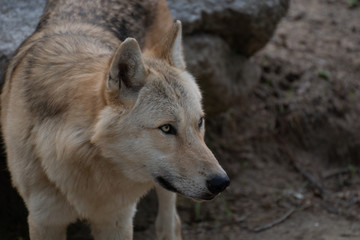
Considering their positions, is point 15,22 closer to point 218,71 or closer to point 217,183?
point 218,71

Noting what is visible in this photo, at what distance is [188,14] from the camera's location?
5996 millimetres

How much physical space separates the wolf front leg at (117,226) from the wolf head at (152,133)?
728 millimetres

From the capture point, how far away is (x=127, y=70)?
11.2 feet

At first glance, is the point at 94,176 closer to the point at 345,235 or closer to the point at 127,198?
the point at 127,198

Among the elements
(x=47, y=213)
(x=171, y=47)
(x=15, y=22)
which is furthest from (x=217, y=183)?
(x=15, y=22)

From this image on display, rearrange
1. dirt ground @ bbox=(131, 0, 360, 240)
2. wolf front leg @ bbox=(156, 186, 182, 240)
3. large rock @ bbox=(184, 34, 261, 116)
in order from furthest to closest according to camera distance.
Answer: dirt ground @ bbox=(131, 0, 360, 240)
large rock @ bbox=(184, 34, 261, 116)
wolf front leg @ bbox=(156, 186, 182, 240)

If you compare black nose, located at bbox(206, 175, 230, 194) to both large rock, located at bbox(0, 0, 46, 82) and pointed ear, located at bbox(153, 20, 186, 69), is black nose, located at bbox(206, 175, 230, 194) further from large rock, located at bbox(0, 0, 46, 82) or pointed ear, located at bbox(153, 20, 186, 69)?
large rock, located at bbox(0, 0, 46, 82)

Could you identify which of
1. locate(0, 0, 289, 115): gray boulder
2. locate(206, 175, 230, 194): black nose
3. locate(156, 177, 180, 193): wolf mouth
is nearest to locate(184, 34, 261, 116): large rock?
locate(0, 0, 289, 115): gray boulder

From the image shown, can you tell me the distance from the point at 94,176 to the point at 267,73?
15.2 feet

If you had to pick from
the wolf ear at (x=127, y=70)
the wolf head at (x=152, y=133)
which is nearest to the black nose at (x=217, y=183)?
the wolf head at (x=152, y=133)

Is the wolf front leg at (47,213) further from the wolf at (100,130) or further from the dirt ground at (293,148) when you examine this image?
the dirt ground at (293,148)

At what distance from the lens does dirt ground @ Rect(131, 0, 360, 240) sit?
6.29m

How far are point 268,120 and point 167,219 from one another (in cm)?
255

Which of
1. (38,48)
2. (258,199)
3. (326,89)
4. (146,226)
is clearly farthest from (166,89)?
(326,89)
